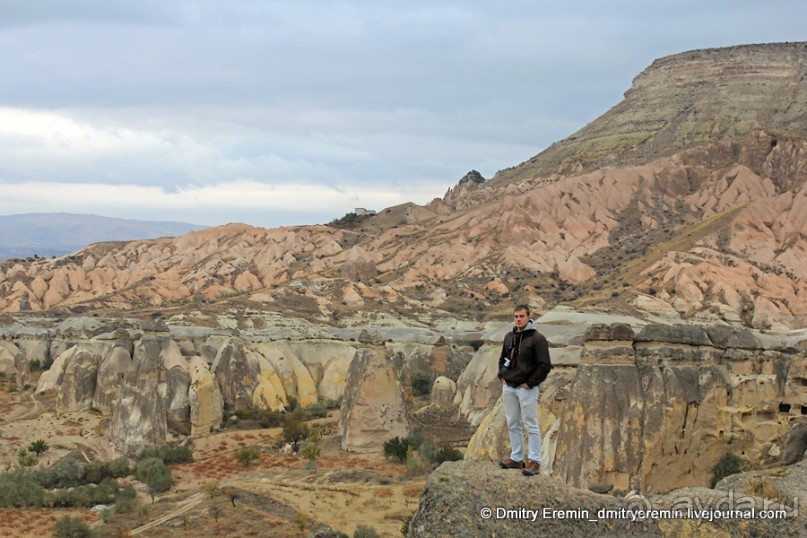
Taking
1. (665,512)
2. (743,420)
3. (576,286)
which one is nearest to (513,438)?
(665,512)

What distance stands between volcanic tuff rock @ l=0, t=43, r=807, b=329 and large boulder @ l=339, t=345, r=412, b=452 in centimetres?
3339

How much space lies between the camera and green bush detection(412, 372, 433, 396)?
40.3 meters

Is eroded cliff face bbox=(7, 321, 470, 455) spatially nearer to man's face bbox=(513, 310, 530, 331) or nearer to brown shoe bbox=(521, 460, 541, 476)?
man's face bbox=(513, 310, 530, 331)

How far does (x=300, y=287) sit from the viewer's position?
75062 mm

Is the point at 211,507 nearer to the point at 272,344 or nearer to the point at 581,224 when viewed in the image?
the point at 272,344

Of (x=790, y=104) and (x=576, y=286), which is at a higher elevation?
(x=790, y=104)

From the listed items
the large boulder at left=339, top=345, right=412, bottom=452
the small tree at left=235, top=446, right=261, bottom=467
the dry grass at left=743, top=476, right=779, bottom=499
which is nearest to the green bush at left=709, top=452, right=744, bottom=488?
the dry grass at left=743, top=476, right=779, bottom=499

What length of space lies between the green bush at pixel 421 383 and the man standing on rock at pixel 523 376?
103 ft

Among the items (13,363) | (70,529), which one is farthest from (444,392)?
(13,363)

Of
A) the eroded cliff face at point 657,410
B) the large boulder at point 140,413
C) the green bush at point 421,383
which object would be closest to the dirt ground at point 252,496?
the large boulder at point 140,413

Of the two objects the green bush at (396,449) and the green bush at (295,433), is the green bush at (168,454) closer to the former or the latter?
the green bush at (295,433)

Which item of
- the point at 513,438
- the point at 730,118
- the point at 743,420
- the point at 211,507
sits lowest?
the point at 211,507

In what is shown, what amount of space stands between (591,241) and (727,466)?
68.5 metres

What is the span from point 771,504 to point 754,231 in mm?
67404
